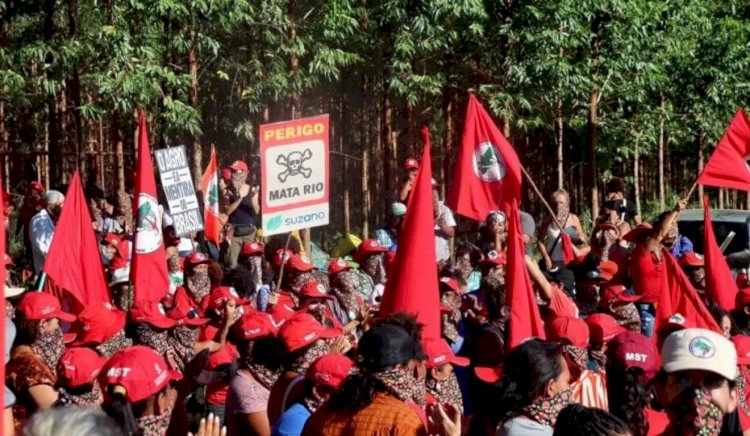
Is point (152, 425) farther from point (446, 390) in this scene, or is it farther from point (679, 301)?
point (679, 301)

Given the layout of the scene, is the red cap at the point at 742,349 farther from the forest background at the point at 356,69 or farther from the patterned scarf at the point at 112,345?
the forest background at the point at 356,69

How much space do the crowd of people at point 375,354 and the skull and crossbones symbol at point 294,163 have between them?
2.07 feet

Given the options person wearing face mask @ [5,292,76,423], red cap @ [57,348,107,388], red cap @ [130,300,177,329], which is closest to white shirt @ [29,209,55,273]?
red cap @ [130,300,177,329]

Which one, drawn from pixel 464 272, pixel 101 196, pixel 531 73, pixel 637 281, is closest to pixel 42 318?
pixel 464 272

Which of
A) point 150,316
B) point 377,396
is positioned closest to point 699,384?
point 377,396

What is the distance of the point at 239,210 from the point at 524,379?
8580 mm

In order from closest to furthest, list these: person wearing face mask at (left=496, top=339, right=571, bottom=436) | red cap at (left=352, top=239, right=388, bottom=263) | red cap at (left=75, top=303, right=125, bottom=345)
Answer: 1. person wearing face mask at (left=496, top=339, right=571, bottom=436)
2. red cap at (left=75, top=303, right=125, bottom=345)
3. red cap at (left=352, top=239, right=388, bottom=263)

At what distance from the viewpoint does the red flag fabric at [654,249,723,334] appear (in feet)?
25.4

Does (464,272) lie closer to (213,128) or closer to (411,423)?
(411,423)

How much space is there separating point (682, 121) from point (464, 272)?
16549 millimetres

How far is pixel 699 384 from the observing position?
456cm

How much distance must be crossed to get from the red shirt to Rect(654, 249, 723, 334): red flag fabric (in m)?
1.53

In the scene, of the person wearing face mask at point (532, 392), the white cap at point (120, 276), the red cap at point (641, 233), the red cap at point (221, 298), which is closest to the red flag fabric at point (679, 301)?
the red cap at point (641, 233)

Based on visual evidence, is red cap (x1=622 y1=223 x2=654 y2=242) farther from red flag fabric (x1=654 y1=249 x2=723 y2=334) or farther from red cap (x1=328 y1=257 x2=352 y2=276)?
red cap (x1=328 y1=257 x2=352 y2=276)
